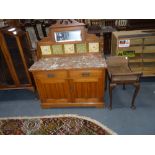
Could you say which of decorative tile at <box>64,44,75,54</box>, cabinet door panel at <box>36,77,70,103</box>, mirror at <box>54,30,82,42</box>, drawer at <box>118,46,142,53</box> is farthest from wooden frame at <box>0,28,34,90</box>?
drawer at <box>118,46,142,53</box>

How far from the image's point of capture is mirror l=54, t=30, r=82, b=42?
2322 millimetres

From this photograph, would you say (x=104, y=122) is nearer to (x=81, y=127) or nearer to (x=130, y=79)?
(x=81, y=127)

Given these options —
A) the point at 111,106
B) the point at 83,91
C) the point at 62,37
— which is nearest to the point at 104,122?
the point at 111,106

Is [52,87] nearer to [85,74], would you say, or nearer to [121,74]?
[85,74]

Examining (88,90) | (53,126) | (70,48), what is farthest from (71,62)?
(53,126)

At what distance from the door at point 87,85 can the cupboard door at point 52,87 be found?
0.13 m

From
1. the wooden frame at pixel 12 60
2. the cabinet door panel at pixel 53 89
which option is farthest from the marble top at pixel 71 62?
the wooden frame at pixel 12 60

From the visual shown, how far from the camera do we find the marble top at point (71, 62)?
7.17ft

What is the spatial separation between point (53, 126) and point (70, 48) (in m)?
1.24

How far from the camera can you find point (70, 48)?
2.45 meters

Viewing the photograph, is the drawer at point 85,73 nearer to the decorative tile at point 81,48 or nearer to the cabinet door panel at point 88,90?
the cabinet door panel at point 88,90

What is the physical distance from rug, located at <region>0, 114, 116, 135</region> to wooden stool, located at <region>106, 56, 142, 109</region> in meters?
0.50

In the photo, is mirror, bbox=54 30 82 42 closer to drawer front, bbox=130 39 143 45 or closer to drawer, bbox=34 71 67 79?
drawer, bbox=34 71 67 79
